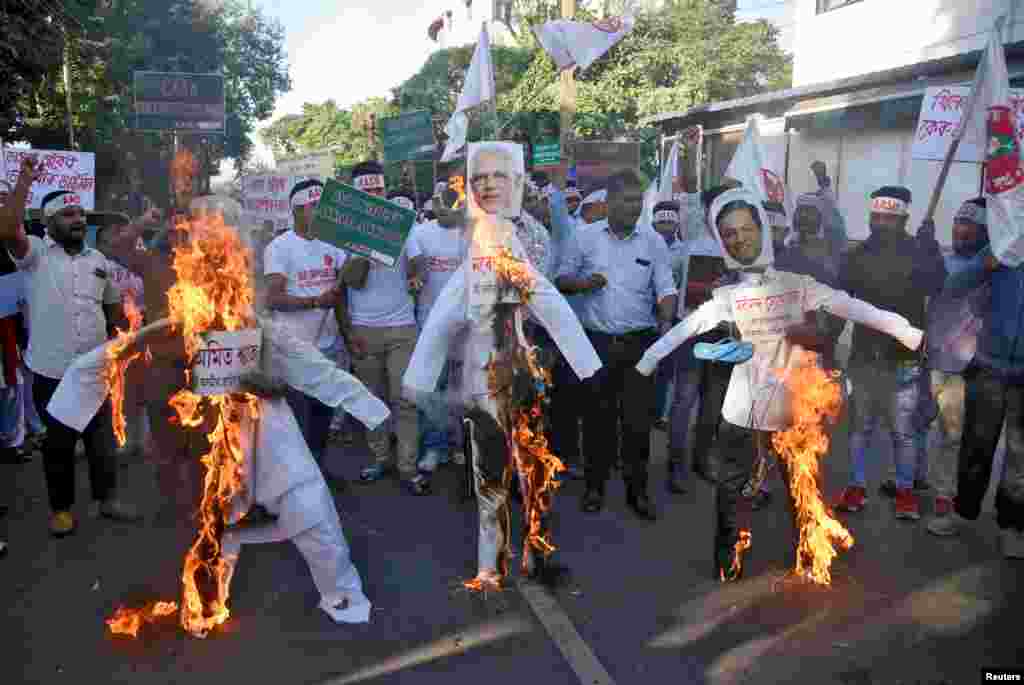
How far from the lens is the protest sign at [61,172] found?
9148 millimetres

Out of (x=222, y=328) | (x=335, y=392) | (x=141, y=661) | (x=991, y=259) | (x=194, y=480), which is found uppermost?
(x=991, y=259)

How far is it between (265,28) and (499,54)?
1133 centimetres

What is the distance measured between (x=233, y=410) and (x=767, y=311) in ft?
9.65

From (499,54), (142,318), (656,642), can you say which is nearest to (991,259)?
(656,642)

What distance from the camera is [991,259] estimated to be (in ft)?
18.3

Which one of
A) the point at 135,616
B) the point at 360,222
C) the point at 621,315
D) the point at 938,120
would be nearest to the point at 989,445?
the point at 621,315

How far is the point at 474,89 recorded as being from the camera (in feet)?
29.7

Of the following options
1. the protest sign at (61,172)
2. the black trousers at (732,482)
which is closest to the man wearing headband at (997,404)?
the black trousers at (732,482)

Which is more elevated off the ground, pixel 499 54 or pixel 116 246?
pixel 499 54

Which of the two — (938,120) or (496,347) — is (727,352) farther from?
(938,120)

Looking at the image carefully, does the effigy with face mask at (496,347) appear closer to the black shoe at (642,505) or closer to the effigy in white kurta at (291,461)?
the effigy in white kurta at (291,461)

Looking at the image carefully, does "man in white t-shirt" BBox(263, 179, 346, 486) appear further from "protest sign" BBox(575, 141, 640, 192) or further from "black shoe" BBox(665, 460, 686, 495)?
"protest sign" BBox(575, 141, 640, 192)

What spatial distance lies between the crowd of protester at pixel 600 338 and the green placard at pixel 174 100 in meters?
6.26

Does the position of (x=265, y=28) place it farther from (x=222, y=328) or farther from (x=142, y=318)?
(x=222, y=328)
